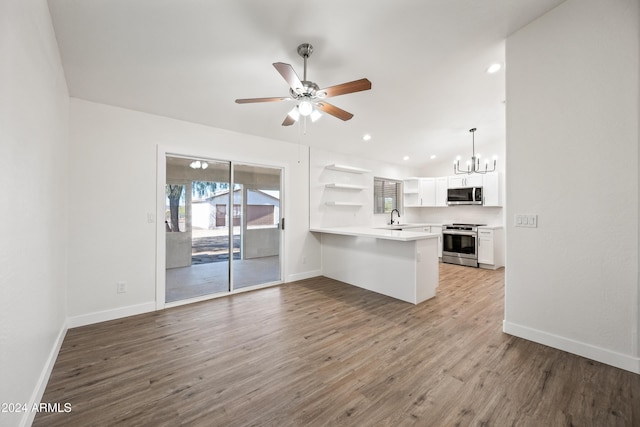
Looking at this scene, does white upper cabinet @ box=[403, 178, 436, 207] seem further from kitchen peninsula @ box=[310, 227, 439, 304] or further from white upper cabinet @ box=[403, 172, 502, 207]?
kitchen peninsula @ box=[310, 227, 439, 304]

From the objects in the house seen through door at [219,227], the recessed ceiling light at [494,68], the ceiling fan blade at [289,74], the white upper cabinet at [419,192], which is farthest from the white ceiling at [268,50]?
the white upper cabinet at [419,192]

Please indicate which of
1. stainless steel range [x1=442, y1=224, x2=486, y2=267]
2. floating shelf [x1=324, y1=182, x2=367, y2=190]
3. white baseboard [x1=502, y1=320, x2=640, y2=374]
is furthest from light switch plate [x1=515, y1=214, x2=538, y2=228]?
stainless steel range [x1=442, y1=224, x2=486, y2=267]

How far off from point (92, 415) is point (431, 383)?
2.25 meters

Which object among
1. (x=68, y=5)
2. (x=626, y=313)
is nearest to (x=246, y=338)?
(x=68, y=5)

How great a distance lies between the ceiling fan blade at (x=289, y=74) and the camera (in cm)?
186

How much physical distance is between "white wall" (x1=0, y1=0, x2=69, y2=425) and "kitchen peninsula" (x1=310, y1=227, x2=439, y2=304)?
321cm

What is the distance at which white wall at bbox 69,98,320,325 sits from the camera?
114 inches

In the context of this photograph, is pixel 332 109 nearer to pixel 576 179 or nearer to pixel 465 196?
pixel 576 179

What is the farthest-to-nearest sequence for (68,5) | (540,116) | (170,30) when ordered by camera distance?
(540,116), (170,30), (68,5)

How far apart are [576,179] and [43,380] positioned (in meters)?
→ 4.42

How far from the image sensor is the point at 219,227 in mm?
3945

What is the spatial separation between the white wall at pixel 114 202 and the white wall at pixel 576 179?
390 cm

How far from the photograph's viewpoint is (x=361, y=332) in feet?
8.86

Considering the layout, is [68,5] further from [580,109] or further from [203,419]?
[580,109]
